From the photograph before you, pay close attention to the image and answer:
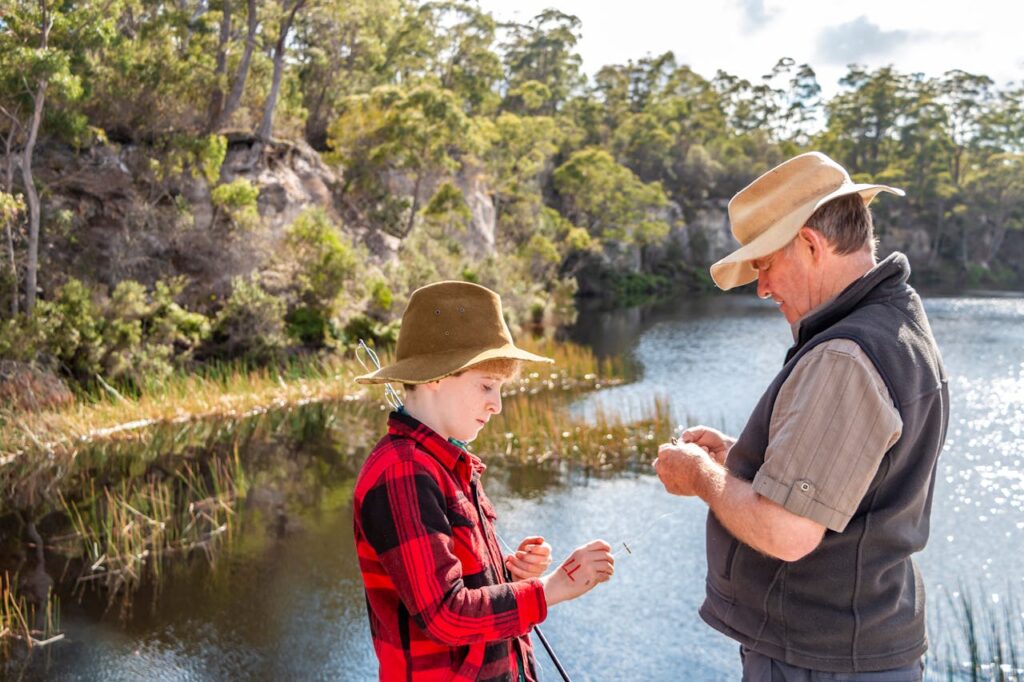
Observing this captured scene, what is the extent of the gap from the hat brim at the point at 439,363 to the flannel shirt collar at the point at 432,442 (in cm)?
9

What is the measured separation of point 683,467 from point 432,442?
1.87 feet

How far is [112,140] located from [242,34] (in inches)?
197

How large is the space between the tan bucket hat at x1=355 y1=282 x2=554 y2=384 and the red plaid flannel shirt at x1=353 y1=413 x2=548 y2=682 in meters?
0.13

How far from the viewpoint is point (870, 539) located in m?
1.87

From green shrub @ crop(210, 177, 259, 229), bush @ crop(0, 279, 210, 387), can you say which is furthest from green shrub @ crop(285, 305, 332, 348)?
bush @ crop(0, 279, 210, 387)

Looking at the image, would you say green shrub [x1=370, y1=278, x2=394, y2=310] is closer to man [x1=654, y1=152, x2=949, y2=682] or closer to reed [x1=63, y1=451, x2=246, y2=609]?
reed [x1=63, y1=451, x2=246, y2=609]

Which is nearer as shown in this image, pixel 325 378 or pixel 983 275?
pixel 325 378

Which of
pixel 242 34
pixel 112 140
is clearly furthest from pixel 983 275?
pixel 112 140

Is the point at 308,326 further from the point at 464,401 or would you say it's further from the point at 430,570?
the point at 430,570

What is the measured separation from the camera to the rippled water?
4.91 meters

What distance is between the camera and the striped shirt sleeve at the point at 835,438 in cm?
172

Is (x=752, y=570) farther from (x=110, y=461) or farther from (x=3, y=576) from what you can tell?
(x=110, y=461)

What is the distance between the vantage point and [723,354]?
1755 cm

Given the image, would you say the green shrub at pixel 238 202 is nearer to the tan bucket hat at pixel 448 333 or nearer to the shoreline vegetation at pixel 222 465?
the shoreline vegetation at pixel 222 465
